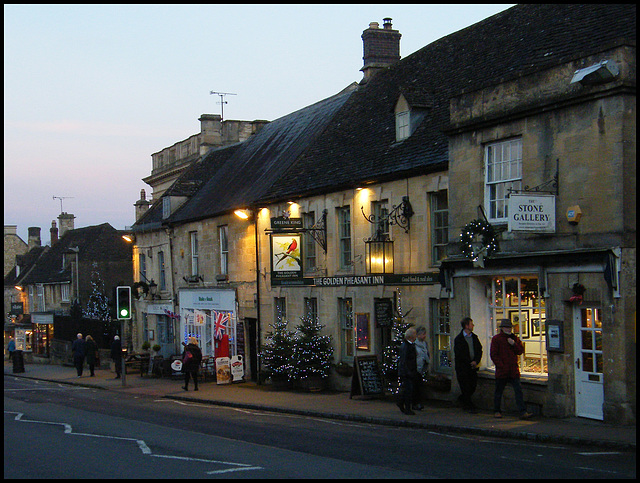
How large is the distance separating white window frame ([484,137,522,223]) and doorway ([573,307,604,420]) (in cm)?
275

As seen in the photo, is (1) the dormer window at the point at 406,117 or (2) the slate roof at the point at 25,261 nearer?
(1) the dormer window at the point at 406,117

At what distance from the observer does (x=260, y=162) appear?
110 feet

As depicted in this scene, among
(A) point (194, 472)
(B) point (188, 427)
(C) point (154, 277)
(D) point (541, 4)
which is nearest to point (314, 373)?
(B) point (188, 427)

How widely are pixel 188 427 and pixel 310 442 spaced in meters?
3.80

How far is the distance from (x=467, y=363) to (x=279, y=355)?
8728mm

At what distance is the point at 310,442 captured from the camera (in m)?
13.8

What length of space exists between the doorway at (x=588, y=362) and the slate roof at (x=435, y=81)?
4720 mm

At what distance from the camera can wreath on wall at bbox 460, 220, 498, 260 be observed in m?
17.2

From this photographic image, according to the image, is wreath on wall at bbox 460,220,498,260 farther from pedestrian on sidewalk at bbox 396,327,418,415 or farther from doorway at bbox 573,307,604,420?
doorway at bbox 573,307,604,420

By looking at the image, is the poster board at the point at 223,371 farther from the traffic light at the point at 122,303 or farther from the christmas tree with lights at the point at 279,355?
the traffic light at the point at 122,303

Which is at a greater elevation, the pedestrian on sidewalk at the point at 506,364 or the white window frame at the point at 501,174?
the white window frame at the point at 501,174

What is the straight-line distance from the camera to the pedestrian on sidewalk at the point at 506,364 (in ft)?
52.5

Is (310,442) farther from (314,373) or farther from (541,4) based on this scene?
(541,4)

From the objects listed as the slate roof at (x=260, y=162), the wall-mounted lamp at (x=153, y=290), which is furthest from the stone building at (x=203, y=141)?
the wall-mounted lamp at (x=153, y=290)
